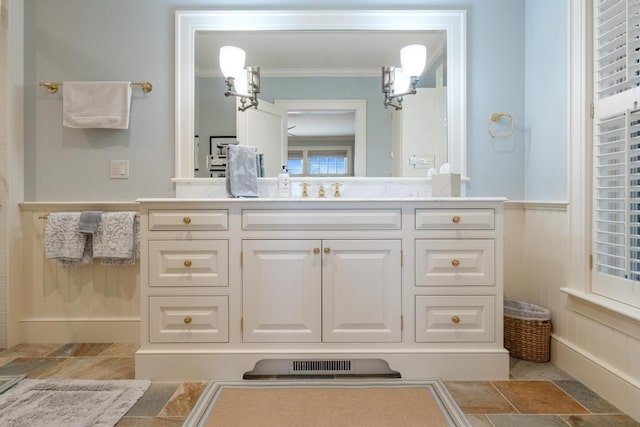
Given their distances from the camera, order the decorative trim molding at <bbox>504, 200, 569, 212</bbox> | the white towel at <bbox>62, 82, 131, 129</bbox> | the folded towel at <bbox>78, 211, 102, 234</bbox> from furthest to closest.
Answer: the white towel at <bbox>62, 82, 131, 129</bbox>, the folded towel at <bbox>78, 211, 102, 234</bbox>, the decorative trim molding at <bbox>504, 200, 569, 212</bbox>

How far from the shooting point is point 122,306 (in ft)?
7.42

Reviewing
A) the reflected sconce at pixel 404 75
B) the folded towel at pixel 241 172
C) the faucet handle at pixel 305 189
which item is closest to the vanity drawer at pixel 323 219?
the folded towel at pixel 241 172

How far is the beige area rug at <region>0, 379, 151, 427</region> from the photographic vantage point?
4.65 feet

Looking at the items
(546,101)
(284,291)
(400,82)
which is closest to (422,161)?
(400,82)

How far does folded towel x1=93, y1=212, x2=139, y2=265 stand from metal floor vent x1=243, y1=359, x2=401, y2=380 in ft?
3.27

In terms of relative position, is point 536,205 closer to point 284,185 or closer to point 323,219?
point 323,219

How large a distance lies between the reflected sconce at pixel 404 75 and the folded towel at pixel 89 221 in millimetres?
1862

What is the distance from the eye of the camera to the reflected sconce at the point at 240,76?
87.0 inches

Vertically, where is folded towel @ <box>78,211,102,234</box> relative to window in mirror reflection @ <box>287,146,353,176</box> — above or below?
below

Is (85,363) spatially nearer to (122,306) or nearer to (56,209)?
(122,306)

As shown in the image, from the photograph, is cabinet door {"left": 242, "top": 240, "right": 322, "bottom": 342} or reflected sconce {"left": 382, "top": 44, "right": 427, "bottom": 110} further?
reflected sconce {"left": 382, "top": 44, "right": 427, "bottom": 110}

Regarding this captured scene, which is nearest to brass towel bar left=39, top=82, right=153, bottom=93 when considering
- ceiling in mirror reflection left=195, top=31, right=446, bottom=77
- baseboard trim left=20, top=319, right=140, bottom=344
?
ceiling in mirror reflection left=195, top=31, right=446, bottom=77

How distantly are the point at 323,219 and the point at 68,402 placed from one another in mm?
1368

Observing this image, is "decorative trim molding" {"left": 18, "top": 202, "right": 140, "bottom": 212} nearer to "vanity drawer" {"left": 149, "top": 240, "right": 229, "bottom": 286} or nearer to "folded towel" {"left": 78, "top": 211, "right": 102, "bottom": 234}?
"folded towel" {"left": 78, "top": 211, "right": 102, "bottom": 234}
